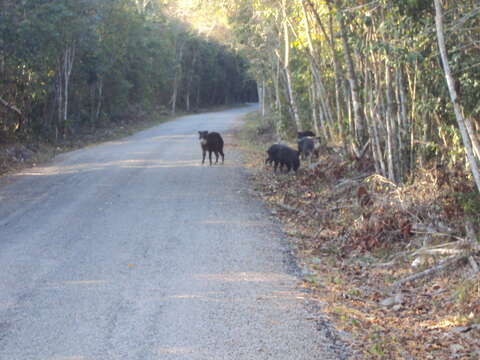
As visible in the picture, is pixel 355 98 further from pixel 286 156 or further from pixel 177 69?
pixel 177 69

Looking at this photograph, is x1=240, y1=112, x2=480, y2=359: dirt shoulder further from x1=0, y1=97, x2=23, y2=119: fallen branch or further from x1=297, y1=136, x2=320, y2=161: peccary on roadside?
x1=0, y1=97, x2=23, y2=119: fallen branch

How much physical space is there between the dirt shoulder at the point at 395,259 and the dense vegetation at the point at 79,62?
950 centimetres

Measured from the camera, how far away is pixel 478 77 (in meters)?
8.30

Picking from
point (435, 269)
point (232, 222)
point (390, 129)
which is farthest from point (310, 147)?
point (435, 269)

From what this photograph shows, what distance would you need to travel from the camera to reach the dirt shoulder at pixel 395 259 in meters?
5.55

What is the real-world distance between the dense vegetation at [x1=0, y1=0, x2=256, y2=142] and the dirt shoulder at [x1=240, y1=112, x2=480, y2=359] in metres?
9.50

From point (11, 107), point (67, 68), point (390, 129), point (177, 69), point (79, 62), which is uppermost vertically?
point (177, 69)

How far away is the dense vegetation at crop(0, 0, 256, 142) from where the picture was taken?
17469 mm

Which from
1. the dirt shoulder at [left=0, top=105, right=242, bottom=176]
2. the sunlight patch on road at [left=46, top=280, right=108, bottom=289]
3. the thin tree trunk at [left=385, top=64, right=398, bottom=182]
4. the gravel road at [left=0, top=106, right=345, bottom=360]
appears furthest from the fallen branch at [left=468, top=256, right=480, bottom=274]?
the dirt shoulder at [left=0, top=105, right=242, bottom=176]

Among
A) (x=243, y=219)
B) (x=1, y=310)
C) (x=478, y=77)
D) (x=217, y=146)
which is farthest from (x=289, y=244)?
(x=217, y=146)

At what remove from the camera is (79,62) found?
2736 cm

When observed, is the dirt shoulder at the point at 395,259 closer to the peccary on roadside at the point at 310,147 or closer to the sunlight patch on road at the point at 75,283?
the sunlight patch on road at the point at 75,283

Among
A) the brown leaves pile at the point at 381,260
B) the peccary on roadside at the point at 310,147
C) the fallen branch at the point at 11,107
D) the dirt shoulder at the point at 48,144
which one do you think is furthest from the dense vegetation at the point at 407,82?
the fallen branch at the point at 11,107

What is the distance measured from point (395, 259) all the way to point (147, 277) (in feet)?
10.8
